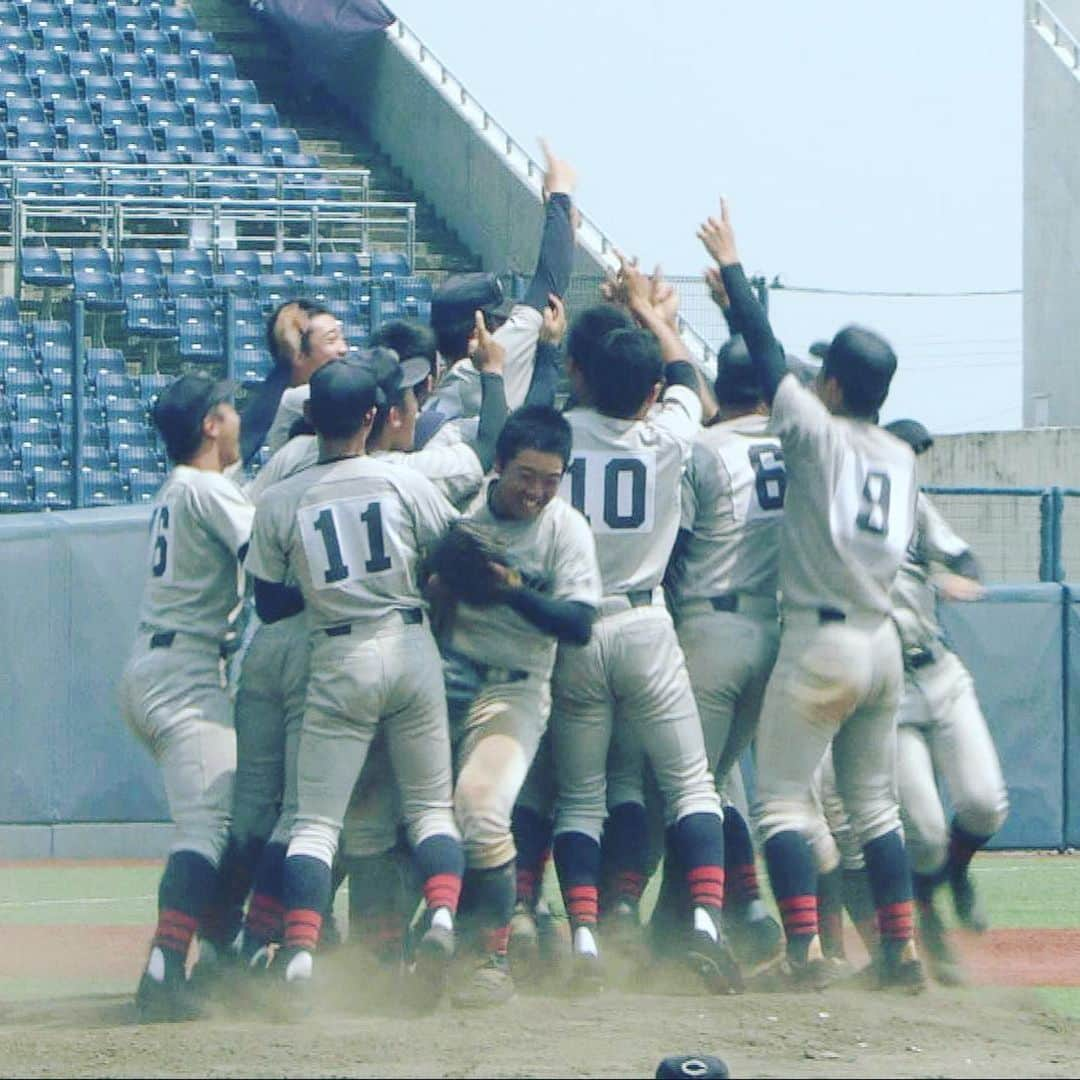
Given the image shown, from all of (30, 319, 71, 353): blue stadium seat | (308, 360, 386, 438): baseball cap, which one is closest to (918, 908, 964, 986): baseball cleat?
(308, 360, 386, 438): baseball cap

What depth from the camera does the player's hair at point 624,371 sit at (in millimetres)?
6797

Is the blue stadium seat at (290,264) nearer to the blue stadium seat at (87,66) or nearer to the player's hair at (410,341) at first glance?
the blue stadium seat at (87,66)

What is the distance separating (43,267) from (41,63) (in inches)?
179

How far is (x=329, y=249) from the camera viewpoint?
21.5m

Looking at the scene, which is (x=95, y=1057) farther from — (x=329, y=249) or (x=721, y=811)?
(x=329, y=249)

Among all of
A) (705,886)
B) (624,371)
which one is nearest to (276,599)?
(624,371)

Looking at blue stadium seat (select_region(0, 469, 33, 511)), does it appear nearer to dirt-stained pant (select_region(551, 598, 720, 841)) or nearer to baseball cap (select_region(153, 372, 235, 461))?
baseball cap (select_region(153, 372, 235, 461))

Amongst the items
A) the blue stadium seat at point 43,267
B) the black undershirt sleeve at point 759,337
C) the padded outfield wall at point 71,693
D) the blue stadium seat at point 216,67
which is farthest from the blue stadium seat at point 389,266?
the black undershirt sleeve at point 759,337

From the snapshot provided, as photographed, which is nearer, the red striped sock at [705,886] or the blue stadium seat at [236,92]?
the red striped sock at [705,886]

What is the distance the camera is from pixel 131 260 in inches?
783

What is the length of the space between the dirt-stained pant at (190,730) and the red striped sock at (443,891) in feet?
2.19

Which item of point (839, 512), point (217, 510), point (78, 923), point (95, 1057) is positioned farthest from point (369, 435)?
point (78, 923)

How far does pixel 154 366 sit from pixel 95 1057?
13596 millimetres

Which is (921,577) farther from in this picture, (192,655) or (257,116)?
(257,116)
